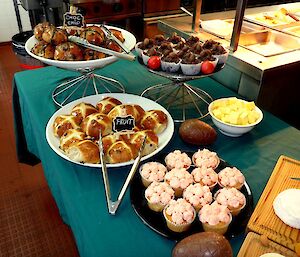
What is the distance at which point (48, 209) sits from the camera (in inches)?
66.0

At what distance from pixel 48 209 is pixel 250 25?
4.98 ft

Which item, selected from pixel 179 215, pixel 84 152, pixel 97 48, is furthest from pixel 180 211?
pixel 97 48

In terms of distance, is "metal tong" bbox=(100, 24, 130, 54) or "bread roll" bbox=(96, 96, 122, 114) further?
"metal tong" bbox=(100, 24, 130, 54)

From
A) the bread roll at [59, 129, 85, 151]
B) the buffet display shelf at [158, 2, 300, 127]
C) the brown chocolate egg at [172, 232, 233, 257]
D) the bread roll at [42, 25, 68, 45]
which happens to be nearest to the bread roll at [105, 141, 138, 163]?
the bread roll at [59, 129, 85, 151]

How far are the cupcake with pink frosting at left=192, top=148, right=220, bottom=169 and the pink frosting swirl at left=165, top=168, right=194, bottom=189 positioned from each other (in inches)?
2.3

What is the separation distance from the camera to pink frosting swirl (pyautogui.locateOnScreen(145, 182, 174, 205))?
2.49ft

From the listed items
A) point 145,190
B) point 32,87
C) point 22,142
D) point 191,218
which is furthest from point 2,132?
point 191,218

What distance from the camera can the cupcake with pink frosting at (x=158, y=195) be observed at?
759 mm

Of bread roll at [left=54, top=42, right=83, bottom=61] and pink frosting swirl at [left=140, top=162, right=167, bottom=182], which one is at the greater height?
bread roll at [left=54, top=42, right=83, bottom=61]

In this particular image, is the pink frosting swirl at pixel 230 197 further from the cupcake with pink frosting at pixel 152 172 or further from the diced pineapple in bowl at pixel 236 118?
the diced pineapple in bowl at pixel 236 118

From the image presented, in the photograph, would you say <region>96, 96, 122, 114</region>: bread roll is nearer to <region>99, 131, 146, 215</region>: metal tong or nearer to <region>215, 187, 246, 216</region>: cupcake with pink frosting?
<region>99, 131, 146, 215</region>: metal tong

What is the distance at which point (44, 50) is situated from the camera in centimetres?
120

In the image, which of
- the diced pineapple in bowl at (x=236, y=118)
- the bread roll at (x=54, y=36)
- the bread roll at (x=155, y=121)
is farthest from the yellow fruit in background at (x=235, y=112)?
the bread roll at (x=54, y=36)

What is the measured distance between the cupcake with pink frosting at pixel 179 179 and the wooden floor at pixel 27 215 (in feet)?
2.83
